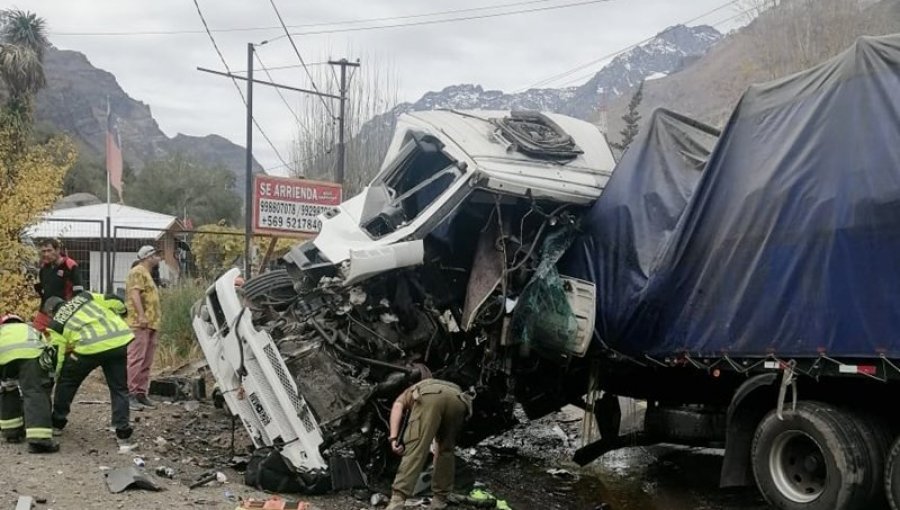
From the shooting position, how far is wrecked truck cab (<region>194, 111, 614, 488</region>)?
5684 millimetres

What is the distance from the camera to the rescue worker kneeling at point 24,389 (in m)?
5.63

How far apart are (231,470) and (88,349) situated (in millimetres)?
1310

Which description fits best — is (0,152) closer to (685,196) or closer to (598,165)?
(598,165)

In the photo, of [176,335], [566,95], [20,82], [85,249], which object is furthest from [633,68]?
[176,335]

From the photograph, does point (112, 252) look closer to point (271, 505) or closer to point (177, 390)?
point (177, 390)

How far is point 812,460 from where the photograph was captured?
482cm

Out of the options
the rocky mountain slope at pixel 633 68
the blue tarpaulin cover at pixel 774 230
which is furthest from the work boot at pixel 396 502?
the rocky mountain slope at pixel 633 68

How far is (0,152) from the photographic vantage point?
539 inches

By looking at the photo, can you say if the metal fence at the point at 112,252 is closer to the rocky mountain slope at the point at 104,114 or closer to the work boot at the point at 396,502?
the work boot at the point at 396,502

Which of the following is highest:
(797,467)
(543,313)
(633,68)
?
(633,68)

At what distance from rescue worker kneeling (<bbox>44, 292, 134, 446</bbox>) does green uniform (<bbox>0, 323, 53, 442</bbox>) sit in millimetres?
142

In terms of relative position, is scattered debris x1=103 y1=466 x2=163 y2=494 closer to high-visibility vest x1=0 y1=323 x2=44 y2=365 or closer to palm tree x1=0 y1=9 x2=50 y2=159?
high-visibility vest x1=0 y1=323 x2=44 y2=365

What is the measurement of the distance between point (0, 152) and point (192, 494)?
10.8 meters

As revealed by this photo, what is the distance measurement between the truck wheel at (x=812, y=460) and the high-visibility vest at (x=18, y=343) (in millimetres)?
4752
